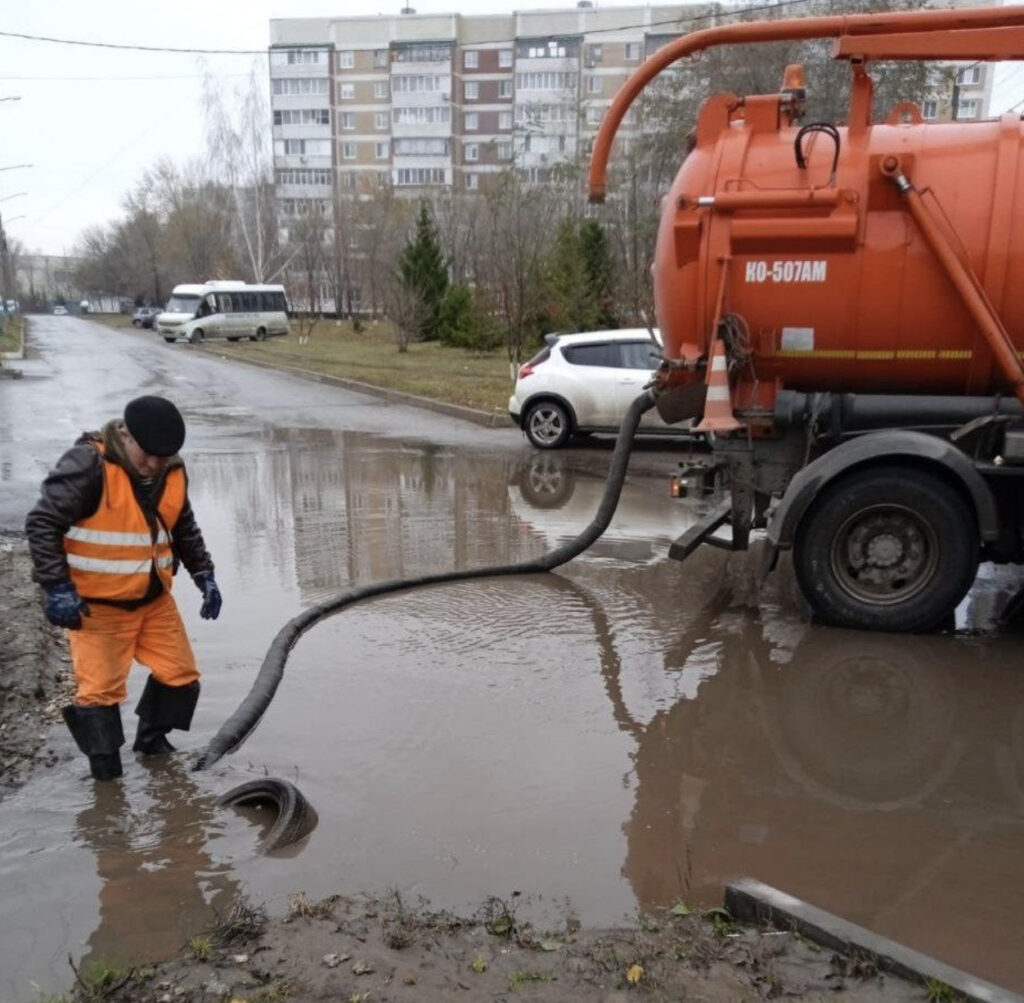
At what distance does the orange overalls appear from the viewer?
4309 mm

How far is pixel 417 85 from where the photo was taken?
83375 mm

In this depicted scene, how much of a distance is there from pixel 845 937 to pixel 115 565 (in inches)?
124

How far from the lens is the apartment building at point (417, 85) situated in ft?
264

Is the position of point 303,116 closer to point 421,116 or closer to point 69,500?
point 421,116

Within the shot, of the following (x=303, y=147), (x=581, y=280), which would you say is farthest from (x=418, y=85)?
(x=581, y=280)

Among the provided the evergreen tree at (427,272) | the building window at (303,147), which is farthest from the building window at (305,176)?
the evergreen tree at (427,272)

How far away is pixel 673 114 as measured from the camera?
2816cm

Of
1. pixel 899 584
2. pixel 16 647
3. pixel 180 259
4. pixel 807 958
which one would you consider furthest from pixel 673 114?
pixel 180 259

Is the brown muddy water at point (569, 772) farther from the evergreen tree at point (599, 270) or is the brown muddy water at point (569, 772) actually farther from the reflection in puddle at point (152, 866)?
the evergreen tree at point (599, 270)

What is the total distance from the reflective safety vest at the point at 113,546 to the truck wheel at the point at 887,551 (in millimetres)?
4022

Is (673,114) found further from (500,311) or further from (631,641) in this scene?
(631,641)

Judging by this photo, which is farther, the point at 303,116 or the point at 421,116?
the point at 303,116

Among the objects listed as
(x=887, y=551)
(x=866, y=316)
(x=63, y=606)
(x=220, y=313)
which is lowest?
(x=887, y=551)

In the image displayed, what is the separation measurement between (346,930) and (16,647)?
348 centimetres
